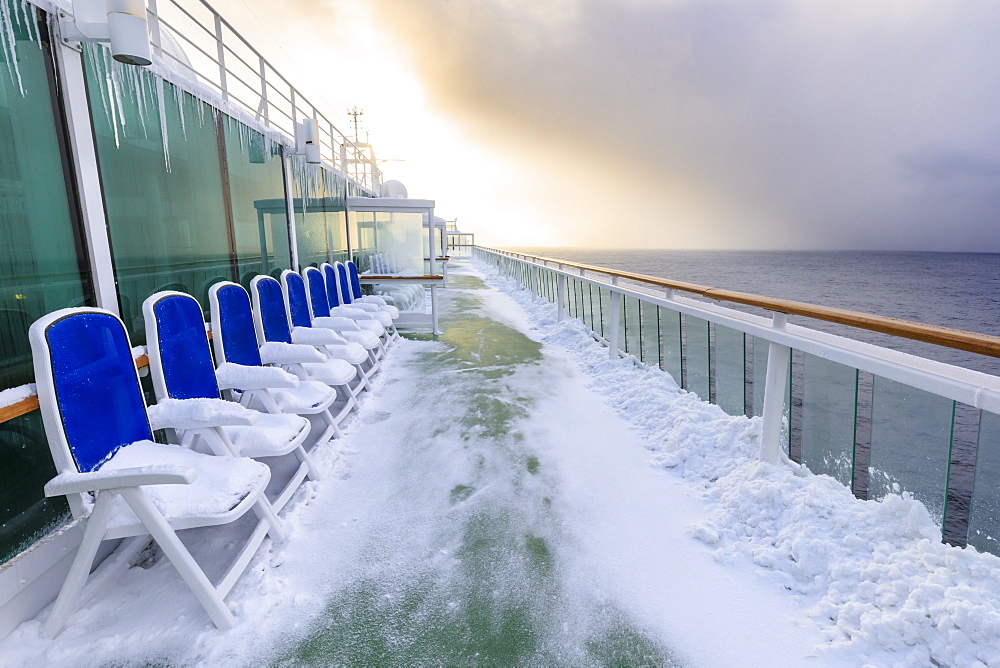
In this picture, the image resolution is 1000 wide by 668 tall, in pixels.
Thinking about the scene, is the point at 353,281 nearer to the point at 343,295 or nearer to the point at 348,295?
the point at 348,295

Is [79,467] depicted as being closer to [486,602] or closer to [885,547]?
[486,602]

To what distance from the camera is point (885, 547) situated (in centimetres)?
181

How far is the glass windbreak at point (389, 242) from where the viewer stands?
7.86 meters

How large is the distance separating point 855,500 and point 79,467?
10.3 feet

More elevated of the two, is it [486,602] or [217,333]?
[217,333]

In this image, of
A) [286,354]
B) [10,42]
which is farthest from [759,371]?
[10,42]

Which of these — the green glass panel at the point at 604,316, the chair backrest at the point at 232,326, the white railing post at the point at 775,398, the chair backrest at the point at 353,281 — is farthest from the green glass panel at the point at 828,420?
the chair backrest at the point at 353,281

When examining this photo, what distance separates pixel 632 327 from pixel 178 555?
4312mm

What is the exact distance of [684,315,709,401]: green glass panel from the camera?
3676 millimetres

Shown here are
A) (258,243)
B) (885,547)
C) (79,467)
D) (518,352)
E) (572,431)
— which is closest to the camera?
(79,467)

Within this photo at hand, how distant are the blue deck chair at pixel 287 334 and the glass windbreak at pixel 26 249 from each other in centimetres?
138

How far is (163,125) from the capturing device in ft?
9.50

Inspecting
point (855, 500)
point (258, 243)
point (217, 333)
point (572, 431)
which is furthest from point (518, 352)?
point (855, 500)

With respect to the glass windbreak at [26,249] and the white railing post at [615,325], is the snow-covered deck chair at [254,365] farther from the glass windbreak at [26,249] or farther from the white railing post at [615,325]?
the white railing post at [615,325]
